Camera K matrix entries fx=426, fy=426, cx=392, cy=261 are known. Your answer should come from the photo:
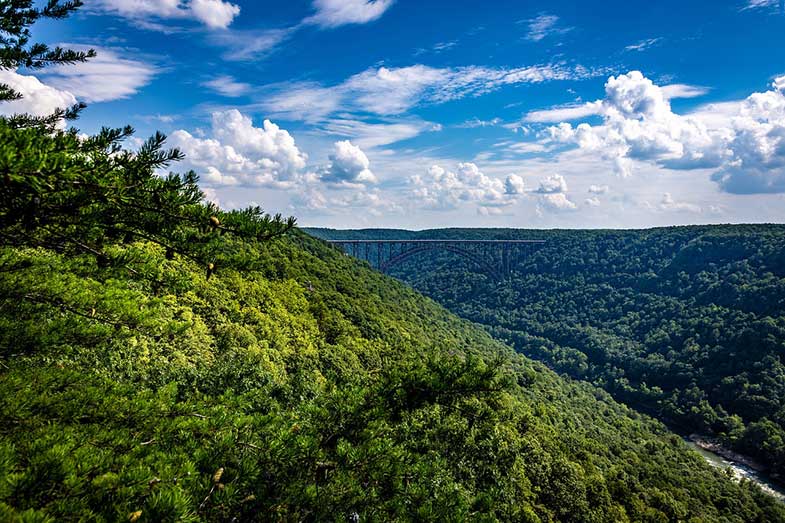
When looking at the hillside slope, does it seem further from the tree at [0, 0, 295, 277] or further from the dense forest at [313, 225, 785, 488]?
the dense forest at [313, 225, 785, 488]

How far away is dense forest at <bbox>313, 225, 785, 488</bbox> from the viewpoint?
159ft

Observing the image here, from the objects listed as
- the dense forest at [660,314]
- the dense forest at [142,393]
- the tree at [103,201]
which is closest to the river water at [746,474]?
the dense forest at [660,314]

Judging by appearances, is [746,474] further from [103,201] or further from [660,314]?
[103,201]

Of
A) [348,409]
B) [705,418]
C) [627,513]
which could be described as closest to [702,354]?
[705,418]

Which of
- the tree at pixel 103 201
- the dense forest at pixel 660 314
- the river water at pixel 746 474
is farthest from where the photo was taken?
the dense forest at pixel 660 314

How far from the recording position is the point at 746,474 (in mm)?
38500

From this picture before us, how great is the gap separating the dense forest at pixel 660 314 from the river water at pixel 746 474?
1611mm

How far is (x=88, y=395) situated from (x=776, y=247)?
314 ft

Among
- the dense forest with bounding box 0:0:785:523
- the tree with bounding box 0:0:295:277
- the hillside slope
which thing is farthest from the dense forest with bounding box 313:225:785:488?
the tree with bounding box 0:0:295:277

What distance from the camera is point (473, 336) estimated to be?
59375 mm

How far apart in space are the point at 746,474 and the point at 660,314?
3735 centimetres

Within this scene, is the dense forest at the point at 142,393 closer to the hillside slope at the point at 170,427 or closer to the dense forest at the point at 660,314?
the hillside slope at the point at 170,427

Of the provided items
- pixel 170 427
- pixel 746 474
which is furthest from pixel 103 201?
pixel 746 474

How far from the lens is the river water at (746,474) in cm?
3528
